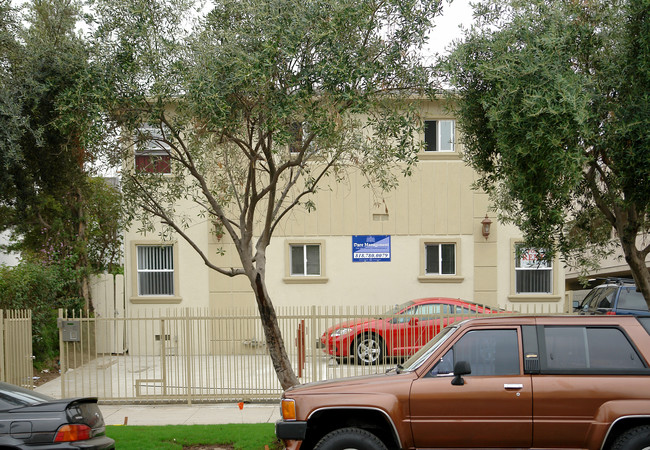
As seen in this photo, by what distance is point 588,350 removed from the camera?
682 cm

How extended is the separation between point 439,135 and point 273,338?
9.92 metres

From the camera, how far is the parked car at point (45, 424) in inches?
261

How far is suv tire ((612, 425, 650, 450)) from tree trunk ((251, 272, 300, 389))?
5.19m

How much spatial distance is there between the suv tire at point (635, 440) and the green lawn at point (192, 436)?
426 cm

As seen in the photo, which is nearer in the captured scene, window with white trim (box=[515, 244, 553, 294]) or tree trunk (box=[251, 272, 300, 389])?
tree trunk (box=[251, 272, 300, 389])

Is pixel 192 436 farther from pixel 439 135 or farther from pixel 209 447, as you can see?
pixel 439 135

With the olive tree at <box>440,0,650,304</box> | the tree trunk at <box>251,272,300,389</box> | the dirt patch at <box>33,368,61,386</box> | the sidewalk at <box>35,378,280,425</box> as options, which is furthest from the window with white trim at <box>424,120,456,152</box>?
the dirt patch at <box>33,368,61,386</box>

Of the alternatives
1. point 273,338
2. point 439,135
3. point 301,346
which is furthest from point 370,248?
point 273,338

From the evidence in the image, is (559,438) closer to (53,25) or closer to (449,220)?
(53,25)

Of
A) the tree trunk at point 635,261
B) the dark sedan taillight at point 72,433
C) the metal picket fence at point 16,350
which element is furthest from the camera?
the metal picket fence at point 16,350

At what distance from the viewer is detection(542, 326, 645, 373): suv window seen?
22.1ft

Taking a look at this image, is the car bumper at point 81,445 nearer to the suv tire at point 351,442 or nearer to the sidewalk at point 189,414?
the suv tire at point 351,442

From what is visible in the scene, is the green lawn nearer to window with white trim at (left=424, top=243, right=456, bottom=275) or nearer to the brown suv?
the brown suv

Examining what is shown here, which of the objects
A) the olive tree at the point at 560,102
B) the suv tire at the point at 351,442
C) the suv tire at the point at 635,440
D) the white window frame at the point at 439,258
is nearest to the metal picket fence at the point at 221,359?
the olive tree at the point at 560,102
